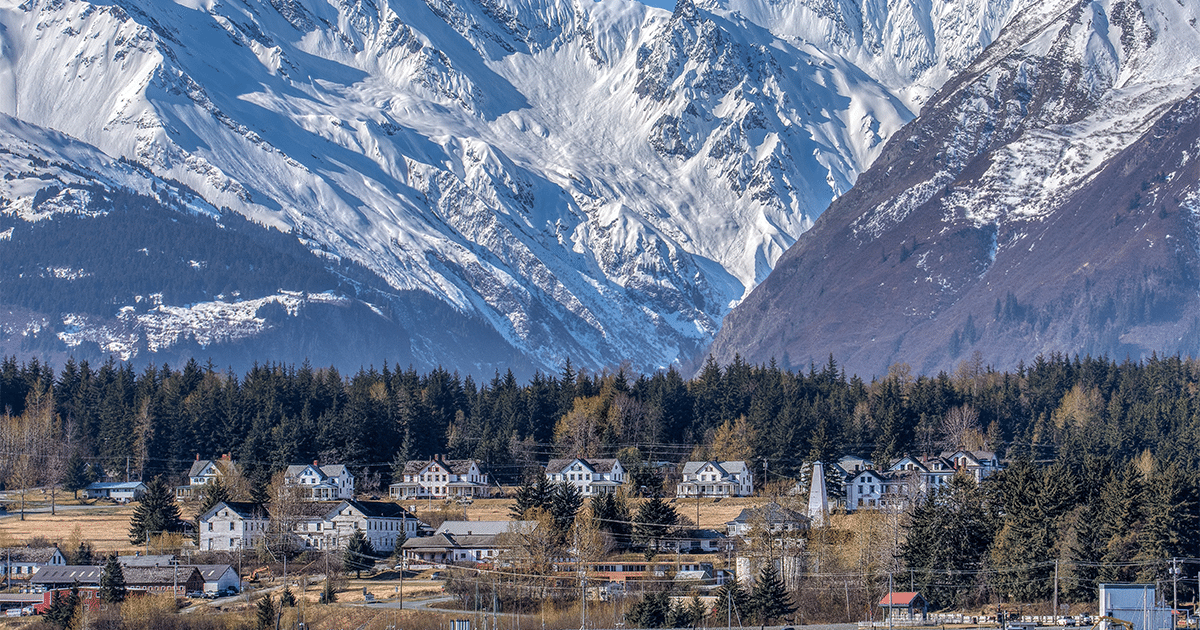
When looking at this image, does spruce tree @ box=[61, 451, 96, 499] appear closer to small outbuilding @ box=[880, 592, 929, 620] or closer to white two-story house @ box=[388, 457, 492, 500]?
white two-story house @ box=[388, 457, 492, 500]

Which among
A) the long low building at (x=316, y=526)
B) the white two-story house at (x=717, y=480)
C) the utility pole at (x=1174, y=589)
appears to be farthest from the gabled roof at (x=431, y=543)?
the utility pole at (x=1174, y=589)

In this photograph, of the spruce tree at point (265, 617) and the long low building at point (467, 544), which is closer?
the spruce tree at point (265, 617)

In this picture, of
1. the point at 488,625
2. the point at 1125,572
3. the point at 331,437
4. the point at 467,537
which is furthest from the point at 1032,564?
the point at 331,437

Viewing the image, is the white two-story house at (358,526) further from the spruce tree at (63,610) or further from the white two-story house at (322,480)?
the spruce tree at (63,610)

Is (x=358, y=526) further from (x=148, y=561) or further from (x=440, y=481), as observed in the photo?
(x=440, y=481)

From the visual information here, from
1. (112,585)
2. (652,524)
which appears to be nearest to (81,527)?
(112,585)

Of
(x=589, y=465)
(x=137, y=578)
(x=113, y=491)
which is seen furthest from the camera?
(x=589, y=465)

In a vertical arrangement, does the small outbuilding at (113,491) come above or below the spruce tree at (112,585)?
above
